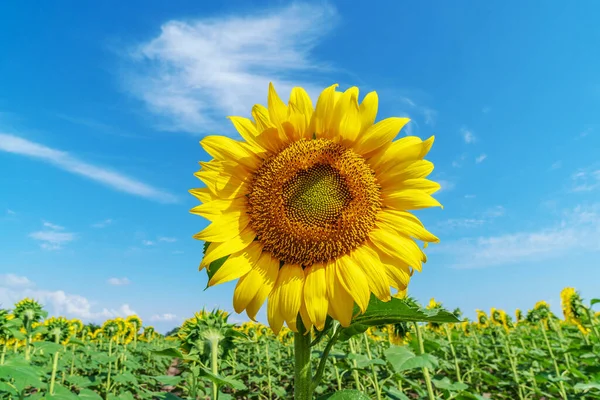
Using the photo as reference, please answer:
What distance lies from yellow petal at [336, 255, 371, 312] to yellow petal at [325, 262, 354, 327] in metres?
0.03

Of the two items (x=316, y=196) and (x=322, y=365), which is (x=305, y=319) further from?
(x=316, y=196)

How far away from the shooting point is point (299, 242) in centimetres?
180

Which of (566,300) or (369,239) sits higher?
(566,300)

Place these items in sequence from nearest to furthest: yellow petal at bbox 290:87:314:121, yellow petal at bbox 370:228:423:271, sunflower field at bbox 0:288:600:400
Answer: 1. yellow petal at bbox 370:228:423:271
2. yellow petal at bbox 290:87:314:121
3. sunflower field at bbox 0:288:600:400

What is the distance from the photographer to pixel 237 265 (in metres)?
1.75

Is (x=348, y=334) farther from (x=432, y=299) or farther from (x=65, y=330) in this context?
(x=65, y=330)

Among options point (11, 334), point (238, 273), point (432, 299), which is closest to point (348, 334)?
point (238, 273)

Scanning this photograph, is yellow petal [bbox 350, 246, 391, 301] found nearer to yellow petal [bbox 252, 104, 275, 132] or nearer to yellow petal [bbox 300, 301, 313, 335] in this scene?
yellow petal [bbox 300, 301, 313, 335]

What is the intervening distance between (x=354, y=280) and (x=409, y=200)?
1.28 feet

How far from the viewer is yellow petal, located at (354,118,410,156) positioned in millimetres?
1787

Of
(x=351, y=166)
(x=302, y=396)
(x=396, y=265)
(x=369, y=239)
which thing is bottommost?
(x=302, y=396)

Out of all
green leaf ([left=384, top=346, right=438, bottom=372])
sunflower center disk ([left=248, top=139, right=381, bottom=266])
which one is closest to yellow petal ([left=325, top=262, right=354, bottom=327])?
sunflower center disk ([left=248, top=139, right=381, bottom=266])

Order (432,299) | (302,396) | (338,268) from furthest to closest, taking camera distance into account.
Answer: (432,299)
(338,268)
(302,396)

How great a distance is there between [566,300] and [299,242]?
856 cm
